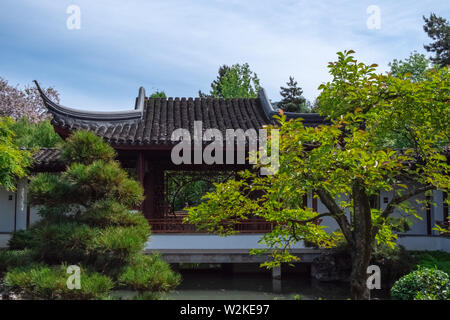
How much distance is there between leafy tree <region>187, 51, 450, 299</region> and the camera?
4492 millimetres

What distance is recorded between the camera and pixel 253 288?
9812 mm

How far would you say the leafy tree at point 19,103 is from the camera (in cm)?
2624

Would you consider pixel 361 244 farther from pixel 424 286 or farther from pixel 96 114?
pixel 96 114

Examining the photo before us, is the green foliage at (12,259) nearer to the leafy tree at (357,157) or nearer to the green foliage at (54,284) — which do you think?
the green foliage at (54,284)

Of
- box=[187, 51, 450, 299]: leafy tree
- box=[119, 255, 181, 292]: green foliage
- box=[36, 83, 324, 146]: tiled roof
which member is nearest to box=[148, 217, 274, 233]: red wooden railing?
box=[36, 83, 324, 146]: tiled roof

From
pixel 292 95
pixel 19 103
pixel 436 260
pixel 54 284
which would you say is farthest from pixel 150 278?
pixel 292 95

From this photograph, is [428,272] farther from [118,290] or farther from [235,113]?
[235,113]

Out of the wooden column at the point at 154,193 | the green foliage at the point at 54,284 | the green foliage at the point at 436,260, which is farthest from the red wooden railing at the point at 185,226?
the green foliage at the point at 54,284

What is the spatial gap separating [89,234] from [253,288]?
18.7 ft

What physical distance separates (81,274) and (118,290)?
4889 mm

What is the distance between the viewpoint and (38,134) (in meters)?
20.7

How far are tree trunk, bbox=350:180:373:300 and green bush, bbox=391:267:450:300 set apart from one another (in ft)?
5.91

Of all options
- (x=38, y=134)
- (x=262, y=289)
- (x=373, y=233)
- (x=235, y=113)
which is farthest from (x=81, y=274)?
(x=38, y=134)
